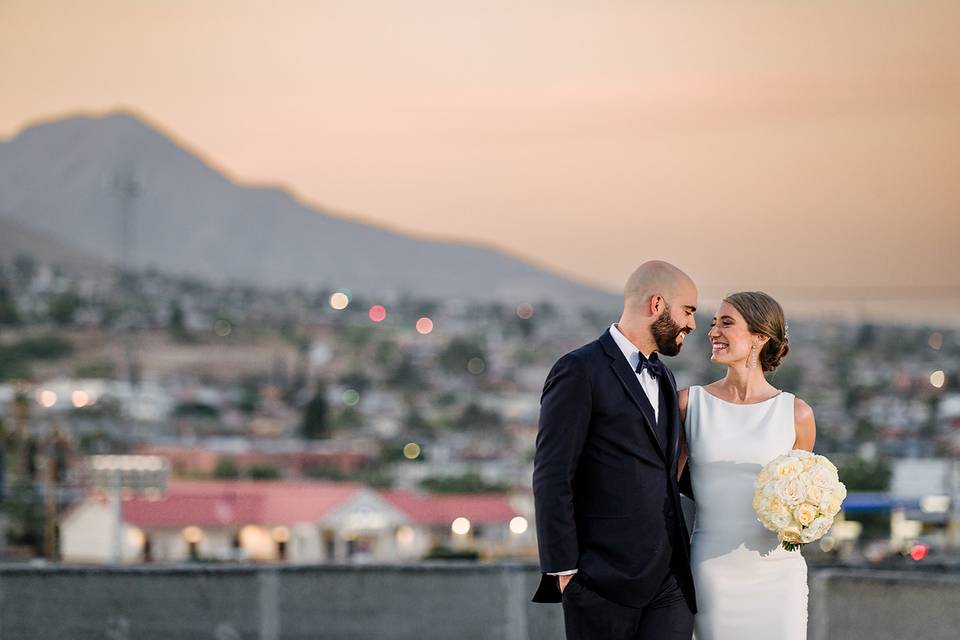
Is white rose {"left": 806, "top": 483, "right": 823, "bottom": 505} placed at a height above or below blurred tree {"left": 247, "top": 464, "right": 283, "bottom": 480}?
above

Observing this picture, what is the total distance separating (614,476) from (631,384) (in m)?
0.22

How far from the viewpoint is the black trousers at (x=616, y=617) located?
3.52 meters

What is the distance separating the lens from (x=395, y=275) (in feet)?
336

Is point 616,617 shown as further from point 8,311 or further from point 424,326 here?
point 424,326

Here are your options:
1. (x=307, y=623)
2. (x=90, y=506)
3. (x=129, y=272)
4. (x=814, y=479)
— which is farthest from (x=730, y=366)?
(x=129, y=272)

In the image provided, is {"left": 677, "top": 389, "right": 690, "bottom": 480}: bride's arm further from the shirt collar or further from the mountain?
the mountain

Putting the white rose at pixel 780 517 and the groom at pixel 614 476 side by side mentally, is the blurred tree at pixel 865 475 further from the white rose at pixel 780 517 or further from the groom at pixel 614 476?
the groom at pixel 614 476

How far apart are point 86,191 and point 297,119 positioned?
3613 centimetres

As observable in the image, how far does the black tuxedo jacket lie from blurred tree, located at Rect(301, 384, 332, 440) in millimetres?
71421

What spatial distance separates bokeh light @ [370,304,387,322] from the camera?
92144mm

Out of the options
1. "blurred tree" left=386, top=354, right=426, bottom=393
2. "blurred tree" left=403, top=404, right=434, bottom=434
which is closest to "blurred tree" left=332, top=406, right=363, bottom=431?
"blurred tree" left=403, top=404, right=434, bottom=434

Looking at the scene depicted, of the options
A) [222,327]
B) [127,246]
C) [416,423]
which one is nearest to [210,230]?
[222,327]

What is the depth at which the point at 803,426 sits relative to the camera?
155 inches

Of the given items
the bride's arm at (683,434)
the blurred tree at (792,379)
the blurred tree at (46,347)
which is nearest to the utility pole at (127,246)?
the blurred tree at (46,347)
